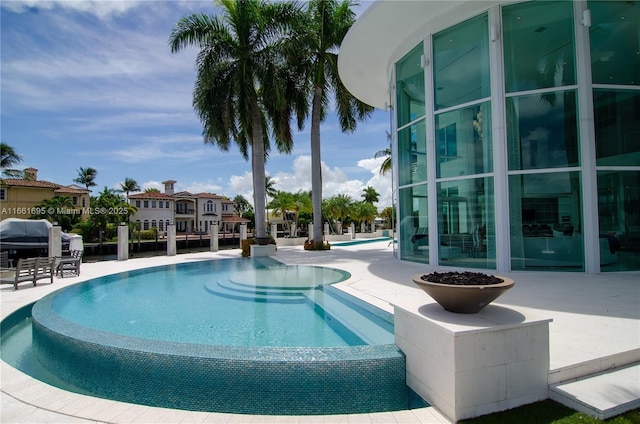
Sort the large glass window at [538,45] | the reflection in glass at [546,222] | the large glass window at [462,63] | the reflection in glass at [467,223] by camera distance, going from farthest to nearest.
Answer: the large glass window at [462,63] → the reflection in glass at [467,223] → the large glass window at [538,45] → the reflection in glass at [546,222]

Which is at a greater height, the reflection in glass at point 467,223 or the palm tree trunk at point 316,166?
the palm tree trunk at point 316,166

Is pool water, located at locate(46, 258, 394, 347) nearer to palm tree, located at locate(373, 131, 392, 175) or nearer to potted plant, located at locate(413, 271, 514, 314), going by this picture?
potted plant, located at locate(413, 271, 514, 314)

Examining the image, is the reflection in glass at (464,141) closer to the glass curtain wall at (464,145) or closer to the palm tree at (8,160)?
the glass curtain wall at (464,145)

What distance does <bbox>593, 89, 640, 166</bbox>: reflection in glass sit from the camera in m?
8.55

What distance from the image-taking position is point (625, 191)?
8.48 metres

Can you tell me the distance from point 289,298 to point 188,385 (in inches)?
166

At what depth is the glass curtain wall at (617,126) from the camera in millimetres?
8438

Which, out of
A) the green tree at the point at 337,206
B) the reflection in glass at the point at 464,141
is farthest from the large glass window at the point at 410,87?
the green tree at the point at 337,206

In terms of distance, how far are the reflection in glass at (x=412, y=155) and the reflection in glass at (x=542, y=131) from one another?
258 cm

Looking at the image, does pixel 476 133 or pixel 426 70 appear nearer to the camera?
pixel 476 133

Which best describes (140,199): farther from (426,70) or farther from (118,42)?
(426,70)

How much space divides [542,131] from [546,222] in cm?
239

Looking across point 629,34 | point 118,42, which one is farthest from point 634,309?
point 118,42

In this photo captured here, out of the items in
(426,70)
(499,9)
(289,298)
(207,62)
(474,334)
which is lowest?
(289,298)
